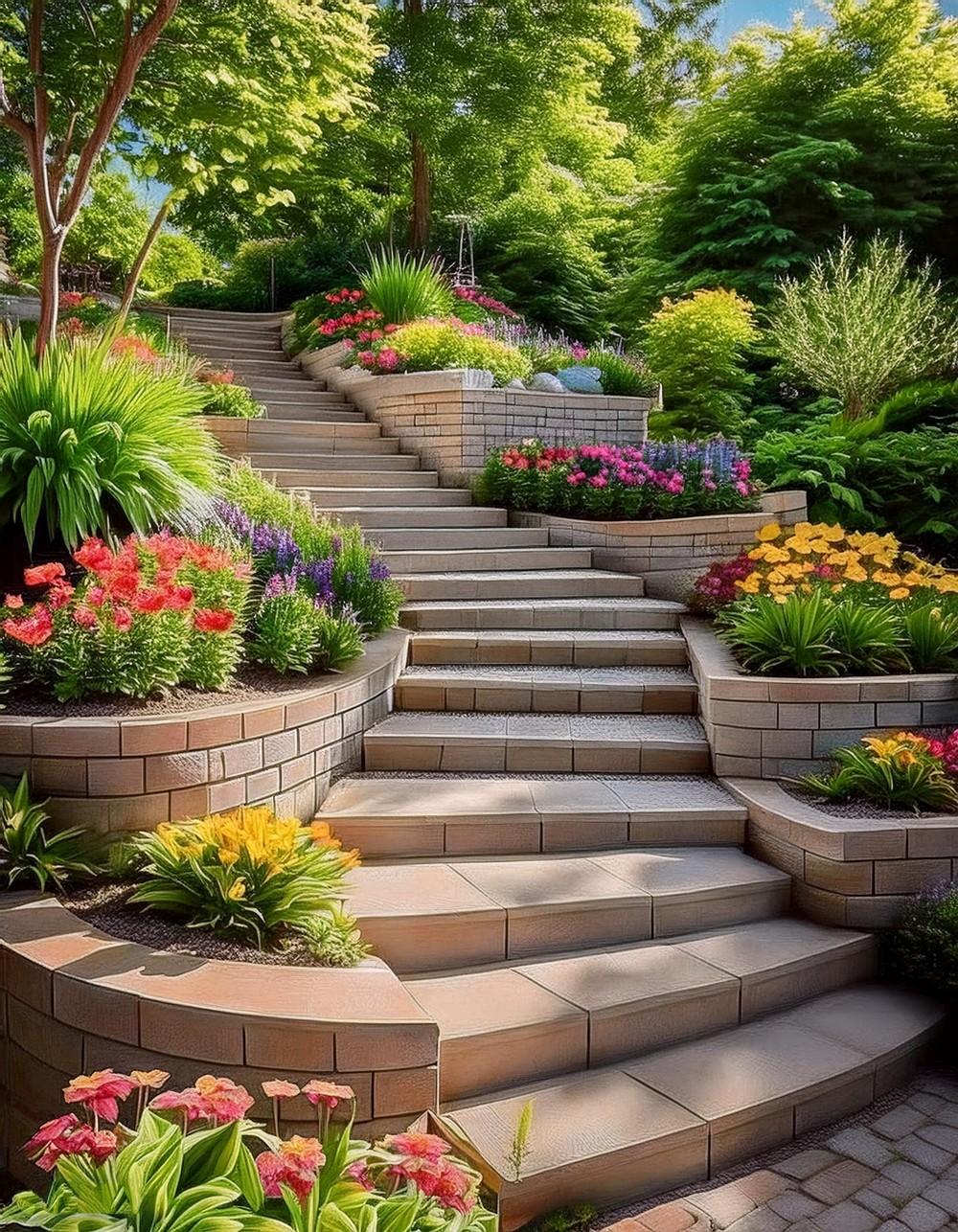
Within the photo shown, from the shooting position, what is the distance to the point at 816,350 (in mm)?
10164

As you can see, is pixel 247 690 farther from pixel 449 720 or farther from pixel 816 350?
pixel 816 350

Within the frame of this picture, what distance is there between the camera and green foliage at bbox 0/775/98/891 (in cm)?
298

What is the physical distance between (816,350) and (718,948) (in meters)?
8.27

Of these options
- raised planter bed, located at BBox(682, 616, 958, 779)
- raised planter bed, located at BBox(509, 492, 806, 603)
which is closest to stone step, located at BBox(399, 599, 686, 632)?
raised planter bed, located at BBox(509, 492, 806, 603)

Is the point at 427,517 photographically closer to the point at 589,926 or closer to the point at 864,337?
the point at 589,926

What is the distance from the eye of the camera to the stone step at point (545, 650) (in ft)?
17.3

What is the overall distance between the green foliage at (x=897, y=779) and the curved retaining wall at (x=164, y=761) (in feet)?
7.38

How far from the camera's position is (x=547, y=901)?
133 inches

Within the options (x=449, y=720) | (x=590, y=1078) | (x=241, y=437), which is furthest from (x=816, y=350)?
(x=590, y=1078)

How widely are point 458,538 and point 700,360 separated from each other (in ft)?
15.9

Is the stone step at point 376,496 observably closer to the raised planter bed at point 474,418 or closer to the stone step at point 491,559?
the raised planter bed at point 474,418

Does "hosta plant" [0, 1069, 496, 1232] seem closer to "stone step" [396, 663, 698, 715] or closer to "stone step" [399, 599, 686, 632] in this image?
"stone step" [396, 663, 698, 715]

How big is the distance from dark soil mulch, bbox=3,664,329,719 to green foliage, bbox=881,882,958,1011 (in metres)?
2.52

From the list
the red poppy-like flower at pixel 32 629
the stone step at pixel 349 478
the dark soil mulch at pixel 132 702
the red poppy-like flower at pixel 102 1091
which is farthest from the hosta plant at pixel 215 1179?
the stone step at pixel 349 478
